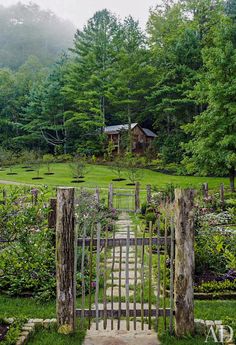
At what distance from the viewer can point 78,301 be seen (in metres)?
6.10

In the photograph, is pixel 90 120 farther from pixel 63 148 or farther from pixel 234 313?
pixel 234 313

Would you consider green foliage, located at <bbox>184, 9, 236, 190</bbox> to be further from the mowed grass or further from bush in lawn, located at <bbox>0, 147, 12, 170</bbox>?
bush in lawn, located at <bbox>0, 147, 12, 170</bbox>

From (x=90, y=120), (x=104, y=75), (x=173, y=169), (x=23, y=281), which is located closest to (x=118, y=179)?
(x=173, y=169)

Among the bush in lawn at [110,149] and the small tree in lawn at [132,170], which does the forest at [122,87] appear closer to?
the bush in lawn at [110,149]

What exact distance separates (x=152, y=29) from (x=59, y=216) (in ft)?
136

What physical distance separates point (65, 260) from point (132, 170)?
71.5ft

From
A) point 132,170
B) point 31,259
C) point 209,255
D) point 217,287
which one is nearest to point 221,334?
point 217,287

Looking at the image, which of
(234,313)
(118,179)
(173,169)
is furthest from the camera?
(173,169)

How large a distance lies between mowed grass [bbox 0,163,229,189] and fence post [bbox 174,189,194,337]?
773 inches

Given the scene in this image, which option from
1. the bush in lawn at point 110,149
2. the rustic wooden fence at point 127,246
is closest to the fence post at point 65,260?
the rustic wooden fence at point 127,246

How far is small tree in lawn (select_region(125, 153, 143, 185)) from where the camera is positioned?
86.3 ft

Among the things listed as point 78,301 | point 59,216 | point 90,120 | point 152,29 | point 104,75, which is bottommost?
point 78,301

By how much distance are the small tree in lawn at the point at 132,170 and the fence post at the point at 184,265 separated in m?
20.9

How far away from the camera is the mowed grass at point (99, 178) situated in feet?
85.6
